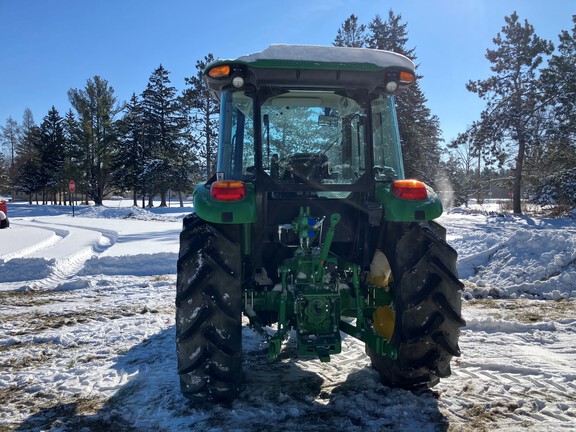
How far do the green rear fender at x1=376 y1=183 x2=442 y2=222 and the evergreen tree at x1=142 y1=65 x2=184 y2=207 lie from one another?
4072 centimetres

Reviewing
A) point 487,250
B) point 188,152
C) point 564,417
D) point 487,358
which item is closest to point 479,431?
point 564,417

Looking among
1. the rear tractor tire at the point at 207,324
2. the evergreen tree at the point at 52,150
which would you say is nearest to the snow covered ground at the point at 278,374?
the rear tractor tire at the point at 207,324

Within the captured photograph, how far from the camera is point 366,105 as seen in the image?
11.9 ft

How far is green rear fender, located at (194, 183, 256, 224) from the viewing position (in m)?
3.23

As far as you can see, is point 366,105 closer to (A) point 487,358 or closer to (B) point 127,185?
(A) point 487,358

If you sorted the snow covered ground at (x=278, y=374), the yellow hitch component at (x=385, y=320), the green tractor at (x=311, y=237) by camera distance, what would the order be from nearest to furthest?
the snow covered ground at (x=278, y=374) → the green tractor at (x=311, y=237) → the yellow hitch component at (x=385, y=320)

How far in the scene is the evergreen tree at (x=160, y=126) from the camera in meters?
42.7

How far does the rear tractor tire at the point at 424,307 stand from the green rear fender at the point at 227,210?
1140 millimetres

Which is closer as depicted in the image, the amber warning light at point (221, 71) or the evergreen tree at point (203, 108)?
the amber warning light at point (221, 71)

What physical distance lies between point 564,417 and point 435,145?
108 ft

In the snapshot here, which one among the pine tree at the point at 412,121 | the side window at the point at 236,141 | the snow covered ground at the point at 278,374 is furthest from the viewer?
the pine tree at the point at 412,121

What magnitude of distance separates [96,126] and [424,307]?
4695 centimetres

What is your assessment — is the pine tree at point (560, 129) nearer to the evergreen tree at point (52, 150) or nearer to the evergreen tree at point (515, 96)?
the evergreen tree at point (515, 96)

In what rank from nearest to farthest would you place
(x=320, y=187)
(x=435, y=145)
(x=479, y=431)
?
1. (x=479, y=431)
2. (x=320, y=187)
3. (x=435, y=145)
